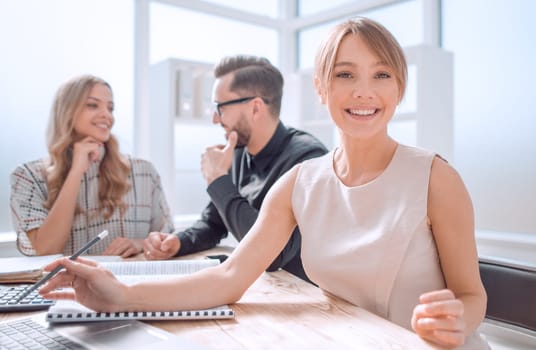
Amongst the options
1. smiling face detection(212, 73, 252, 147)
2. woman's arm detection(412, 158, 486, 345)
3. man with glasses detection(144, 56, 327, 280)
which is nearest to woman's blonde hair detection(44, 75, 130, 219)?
man with glasses detection(144, 56, 327, 280)

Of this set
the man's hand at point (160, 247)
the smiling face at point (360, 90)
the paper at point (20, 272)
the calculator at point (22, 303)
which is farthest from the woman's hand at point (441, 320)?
the man's hand at point (160, 247)

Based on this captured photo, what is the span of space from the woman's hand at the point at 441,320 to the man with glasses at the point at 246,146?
0.92 metres

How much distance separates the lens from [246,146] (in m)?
2.04

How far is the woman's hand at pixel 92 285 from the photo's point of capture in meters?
0.84

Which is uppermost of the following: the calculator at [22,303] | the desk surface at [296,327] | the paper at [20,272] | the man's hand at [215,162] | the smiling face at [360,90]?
the smiling face at [360,90]

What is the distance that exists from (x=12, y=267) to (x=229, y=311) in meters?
0.63

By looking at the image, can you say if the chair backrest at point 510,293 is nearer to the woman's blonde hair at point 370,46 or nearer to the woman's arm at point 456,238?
the woman's arm at point 456,238

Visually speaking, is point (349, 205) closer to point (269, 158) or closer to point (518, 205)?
point (269, 158)

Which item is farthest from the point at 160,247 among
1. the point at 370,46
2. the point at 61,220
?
the point at 370,46

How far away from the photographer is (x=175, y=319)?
833 millimetres

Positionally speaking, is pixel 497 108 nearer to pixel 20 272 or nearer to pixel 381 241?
pixel 381 241

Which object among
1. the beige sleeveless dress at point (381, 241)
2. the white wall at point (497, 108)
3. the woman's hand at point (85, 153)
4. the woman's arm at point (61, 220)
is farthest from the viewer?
the white wall at point (497, 108)

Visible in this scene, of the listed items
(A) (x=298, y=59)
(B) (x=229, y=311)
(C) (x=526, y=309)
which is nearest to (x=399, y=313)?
(C) (x=526, y=309)

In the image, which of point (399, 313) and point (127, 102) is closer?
point (399, 313)
